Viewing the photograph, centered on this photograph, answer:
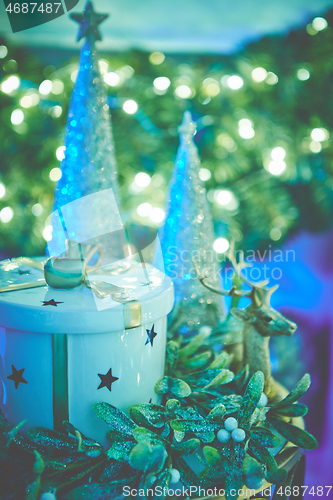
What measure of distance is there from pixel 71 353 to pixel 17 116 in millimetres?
936

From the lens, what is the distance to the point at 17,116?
1.25 metres

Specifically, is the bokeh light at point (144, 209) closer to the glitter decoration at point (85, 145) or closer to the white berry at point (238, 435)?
the glitter decoration at point (85, 145)

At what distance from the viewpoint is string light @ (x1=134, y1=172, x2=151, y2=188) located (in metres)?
1.32

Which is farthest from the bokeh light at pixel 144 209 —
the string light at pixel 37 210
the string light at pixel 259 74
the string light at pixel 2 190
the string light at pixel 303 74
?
the string light at pixel 303 74

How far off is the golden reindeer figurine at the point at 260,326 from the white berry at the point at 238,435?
209 mm

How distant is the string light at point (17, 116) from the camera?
4.10 feet

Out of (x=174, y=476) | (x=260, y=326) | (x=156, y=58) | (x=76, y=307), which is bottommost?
(x=174, y=476)

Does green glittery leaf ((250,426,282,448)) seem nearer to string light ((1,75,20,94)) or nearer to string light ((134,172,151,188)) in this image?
string light ((134,172,151,188))

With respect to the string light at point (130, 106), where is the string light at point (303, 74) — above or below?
above

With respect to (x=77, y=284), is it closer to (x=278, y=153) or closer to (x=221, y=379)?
(x=221, y=379)

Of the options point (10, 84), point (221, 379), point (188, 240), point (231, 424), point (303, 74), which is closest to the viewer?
point (231, 424)

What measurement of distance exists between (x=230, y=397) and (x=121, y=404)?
8.4 inches

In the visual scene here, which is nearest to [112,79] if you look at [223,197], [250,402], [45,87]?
[45,87]

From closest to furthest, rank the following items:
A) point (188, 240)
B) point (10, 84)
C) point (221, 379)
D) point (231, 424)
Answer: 1. point (231, 424)
2. point (221, 379)
3. point (188, 240)
4. point (10, 84)
